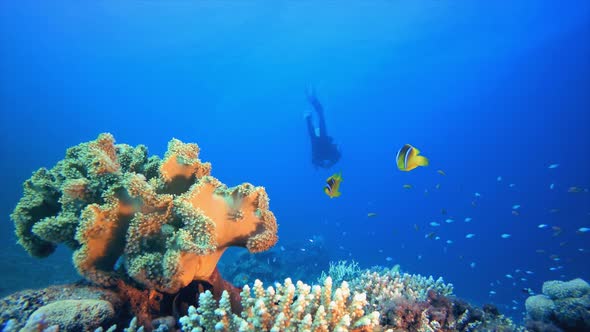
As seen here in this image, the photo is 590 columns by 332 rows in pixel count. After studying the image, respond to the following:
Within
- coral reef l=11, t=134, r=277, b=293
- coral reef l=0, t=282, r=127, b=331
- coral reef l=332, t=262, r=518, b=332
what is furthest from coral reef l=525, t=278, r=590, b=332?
coral reef l=0, t=282, r=127, b=331

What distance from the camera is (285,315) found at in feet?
7.67

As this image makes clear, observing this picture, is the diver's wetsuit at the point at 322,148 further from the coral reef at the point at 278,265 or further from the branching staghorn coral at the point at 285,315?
the branching staghorn coral at the point at 285,315

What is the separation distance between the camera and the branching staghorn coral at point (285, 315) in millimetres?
2197

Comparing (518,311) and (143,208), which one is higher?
(518,311)

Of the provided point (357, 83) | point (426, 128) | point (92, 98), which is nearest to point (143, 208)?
point (357, 83)

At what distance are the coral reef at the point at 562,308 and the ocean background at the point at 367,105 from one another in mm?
12720

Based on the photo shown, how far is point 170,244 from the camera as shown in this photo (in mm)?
2570

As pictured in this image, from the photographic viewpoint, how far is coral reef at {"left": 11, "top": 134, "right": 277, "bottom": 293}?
2.56 m

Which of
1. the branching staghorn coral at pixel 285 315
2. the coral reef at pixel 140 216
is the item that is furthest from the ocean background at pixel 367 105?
the branching staghorn coral at pixel 285 315

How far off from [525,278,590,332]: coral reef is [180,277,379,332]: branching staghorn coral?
395cm

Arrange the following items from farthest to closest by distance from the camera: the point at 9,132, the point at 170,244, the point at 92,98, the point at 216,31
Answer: the point at 92,98
the point at 216,31
the point at 9,132
the point at 170,244

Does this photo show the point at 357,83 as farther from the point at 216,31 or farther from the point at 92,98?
Result: the point at 92,98

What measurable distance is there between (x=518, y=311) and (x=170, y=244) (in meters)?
26.5

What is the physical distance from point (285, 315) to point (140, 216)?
161 centimetres
